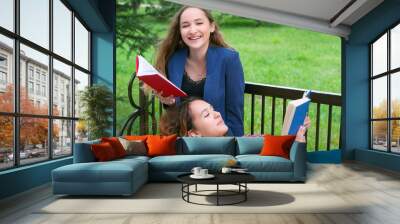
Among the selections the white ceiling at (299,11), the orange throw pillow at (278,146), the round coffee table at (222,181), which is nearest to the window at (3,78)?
the round coffee table at (222,181)

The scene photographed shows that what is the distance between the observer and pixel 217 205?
4.12m

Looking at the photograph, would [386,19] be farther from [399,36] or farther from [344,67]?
[344,67]

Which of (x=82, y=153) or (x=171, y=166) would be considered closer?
(x=82, y=153)

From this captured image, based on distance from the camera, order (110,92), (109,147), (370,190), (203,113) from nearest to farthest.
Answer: (370,190)
(109,147)
(203,113)
(110,92)

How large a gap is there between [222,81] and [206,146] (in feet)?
5.41

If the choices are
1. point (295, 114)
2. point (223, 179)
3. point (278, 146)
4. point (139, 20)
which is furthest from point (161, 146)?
point (139, 20)

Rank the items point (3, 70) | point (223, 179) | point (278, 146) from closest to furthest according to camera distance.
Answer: point (223, 179) < point (3, 70) < point (278, 146)

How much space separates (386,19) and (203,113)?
406cm

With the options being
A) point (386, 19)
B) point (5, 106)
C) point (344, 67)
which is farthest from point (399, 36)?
point (5, 106)

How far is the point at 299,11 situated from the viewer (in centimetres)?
818

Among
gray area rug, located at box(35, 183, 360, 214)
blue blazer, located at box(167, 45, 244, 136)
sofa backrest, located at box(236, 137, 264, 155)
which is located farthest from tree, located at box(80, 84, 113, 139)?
gray area rug, located at box(35, 183, 360, 214)

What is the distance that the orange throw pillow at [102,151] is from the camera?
5320 millimetres

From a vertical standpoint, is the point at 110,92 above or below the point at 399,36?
below

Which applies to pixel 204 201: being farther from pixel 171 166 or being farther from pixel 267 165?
pixel 267 165
